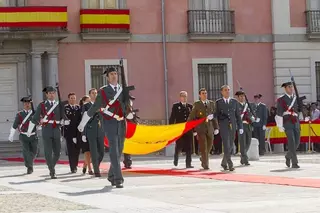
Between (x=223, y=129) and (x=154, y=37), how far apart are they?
15.4 metres

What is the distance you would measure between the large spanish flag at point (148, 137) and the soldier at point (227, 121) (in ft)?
5.93

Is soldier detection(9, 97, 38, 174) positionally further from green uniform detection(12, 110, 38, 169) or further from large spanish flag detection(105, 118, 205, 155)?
large spanish flag detection(105, 118, 205, 155)

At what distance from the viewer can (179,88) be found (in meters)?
34.4

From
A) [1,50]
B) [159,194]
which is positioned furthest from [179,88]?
[159,194]

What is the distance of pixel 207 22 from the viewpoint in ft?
113

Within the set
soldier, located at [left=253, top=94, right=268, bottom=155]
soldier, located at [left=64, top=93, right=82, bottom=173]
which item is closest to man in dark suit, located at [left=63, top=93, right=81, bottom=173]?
soldier, located at [left=64, top=93, right=82, bottom=173]

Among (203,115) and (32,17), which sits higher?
→ (32,17)

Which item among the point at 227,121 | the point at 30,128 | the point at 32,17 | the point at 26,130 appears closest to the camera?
the point at 227,121

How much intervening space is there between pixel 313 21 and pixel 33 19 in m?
11.8

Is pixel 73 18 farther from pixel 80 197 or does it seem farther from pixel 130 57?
pixel 80 197

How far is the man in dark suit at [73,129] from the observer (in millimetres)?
20094

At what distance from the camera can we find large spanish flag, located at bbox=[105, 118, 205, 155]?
21.4 meters

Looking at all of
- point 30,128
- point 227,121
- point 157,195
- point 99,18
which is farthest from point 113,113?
point 99,18

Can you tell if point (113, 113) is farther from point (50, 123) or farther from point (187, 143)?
point (187, 143)
